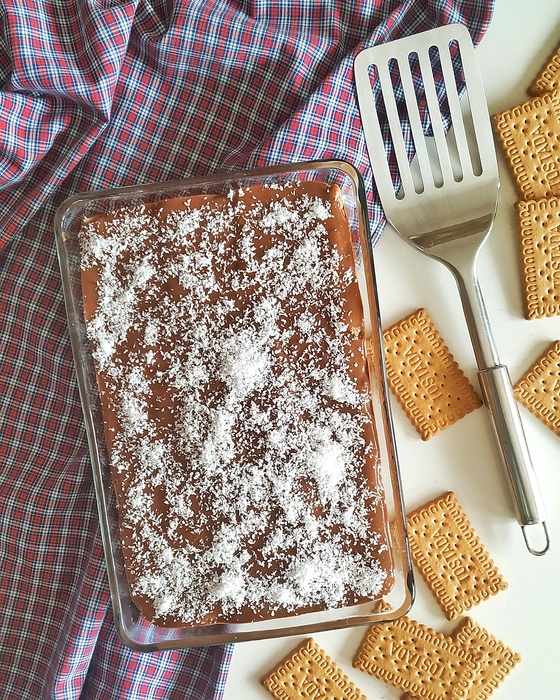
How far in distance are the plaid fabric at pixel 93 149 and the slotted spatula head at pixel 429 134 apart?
0.12 feet

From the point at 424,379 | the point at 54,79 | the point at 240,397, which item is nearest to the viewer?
the point at 240,397

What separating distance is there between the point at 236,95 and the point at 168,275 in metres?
0.44

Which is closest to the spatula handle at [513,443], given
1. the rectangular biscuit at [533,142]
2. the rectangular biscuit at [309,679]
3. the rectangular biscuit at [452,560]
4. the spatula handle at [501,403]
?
the spatula handle at [501,403]

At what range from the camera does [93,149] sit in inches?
50.3

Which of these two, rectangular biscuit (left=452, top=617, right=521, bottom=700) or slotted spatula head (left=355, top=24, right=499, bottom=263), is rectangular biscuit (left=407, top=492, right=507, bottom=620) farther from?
slotted spatula head (left=355, top=24, right=499, bottom=263)

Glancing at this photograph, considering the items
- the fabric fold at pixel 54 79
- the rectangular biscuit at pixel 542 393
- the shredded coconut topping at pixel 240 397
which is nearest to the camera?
the shredded coconut topping at pixel 240 397

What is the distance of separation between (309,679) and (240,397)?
651 mm

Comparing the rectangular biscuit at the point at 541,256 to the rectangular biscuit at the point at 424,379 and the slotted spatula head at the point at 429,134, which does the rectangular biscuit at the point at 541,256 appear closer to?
the slotted spatula head at the point at 429,134

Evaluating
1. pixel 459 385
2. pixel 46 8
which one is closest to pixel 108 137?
pixel 46 8

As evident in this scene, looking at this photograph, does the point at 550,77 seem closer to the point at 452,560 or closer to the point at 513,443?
the point at 513,443

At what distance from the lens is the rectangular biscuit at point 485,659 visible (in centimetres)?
131

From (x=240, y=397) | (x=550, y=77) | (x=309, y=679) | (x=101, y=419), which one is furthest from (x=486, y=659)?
(x=550, y=77)

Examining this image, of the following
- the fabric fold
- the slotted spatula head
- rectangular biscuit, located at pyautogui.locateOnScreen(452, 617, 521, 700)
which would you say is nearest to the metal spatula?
the slotted spatula head

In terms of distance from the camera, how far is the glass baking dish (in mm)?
1116
